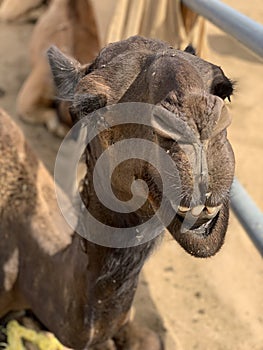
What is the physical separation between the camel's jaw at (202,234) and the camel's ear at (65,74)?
1.56 feet

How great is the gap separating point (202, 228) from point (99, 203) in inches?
15.4

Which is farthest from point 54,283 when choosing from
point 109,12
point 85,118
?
point 109,12

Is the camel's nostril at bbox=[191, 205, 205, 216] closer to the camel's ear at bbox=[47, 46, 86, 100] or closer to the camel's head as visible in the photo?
the camel's head

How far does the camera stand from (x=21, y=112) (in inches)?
170

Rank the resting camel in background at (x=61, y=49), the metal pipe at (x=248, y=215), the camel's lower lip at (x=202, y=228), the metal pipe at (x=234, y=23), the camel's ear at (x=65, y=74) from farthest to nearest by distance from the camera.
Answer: the resting camel in background at (x=61, y=49) < the metal pipe at (x=234, y=23) < the metal pipe at (x=248, y=215) < the camel's ear at (x=65, y=74) < the camel's lower lip at (x=202, y=228)

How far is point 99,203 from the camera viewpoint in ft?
5.57

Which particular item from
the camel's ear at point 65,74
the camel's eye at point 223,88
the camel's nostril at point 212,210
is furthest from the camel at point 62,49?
the camel's nostril at point 212,210

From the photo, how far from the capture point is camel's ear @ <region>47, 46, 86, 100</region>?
1.66 metres

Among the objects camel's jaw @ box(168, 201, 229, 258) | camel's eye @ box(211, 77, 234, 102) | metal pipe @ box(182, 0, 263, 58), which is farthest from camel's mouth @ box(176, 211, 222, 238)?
metal pipe @ box(182, 0, 263, 58)

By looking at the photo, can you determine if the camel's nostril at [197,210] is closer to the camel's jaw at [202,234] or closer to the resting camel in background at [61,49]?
the camel's jaw at [202,234]

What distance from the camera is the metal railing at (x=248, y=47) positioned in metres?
2.02

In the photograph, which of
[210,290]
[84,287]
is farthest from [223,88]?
[210,290]

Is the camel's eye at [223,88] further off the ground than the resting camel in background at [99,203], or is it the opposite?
the camel's eye at [223,88]

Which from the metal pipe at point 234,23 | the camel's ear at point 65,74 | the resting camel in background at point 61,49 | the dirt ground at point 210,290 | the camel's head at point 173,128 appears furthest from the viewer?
the resting camel in background at point 61,49
